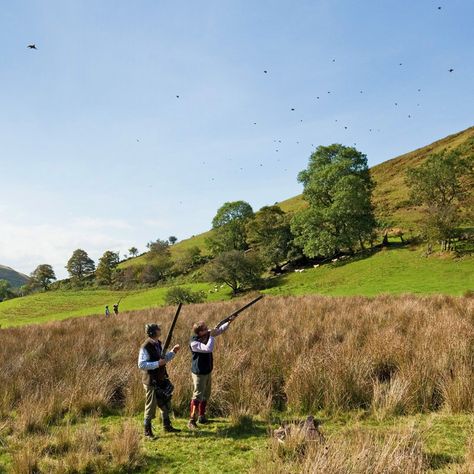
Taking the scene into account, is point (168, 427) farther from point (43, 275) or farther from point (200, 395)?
point (43, 275)

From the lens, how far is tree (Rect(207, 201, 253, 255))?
61062mm

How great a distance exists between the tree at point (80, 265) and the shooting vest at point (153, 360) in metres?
101

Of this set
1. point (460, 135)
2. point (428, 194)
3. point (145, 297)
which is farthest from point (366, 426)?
point (460, 135)

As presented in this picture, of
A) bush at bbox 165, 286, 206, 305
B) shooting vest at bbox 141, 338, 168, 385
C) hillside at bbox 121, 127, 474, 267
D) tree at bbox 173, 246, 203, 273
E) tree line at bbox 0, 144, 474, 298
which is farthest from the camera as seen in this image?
tree at bbox 173, 246, 203, 273

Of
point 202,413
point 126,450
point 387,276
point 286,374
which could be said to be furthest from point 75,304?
point 126,450

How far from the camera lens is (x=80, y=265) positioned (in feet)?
334

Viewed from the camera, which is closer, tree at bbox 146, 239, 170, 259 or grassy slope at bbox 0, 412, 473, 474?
grassy slope at bbox 0, 412, 473, 474

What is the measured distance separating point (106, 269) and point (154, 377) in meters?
85.3

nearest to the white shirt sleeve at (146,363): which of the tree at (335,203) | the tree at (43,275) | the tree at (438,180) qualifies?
the tree at (438,180)

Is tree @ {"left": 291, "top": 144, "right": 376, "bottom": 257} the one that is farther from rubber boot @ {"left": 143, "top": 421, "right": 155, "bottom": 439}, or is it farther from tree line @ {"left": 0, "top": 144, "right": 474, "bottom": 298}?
rubber boot @ {"left": 143, "top": 421, "right": 155, "bottom": 439}

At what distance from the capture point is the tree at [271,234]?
163 feet

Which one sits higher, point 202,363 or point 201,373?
point 202,363

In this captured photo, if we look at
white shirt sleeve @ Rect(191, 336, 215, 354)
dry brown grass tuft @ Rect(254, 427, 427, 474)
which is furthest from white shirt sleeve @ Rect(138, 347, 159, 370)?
dry brown grass tuft @ Rect(254, 427, 427, 474)

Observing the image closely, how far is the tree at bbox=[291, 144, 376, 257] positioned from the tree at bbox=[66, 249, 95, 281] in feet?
228
